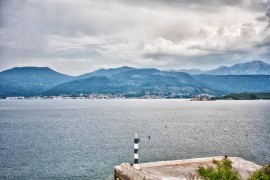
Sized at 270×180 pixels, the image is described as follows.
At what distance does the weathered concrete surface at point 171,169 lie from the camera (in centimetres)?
2222

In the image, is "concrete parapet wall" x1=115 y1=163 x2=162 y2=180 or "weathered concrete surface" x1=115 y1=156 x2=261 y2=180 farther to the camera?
"weathered concrete surface" x1=115 y1=156 x2=261 y2=180

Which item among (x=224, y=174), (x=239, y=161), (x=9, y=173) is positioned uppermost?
(x=224, y=174)

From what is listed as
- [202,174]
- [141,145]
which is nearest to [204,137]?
[141,145]

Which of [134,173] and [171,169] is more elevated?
[134,173]

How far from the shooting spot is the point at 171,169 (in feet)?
81.4

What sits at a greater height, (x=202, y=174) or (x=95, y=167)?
(x=202, y=174)

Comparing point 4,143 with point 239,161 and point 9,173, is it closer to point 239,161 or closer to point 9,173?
point 9,173

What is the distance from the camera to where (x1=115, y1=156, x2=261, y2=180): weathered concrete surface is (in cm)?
2222

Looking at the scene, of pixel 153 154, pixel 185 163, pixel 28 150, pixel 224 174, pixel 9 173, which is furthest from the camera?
pixel 28 150

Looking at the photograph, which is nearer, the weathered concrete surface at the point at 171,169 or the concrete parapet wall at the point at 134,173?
the concrete parapet wall at the point at 134,173

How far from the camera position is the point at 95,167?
35.3 meters

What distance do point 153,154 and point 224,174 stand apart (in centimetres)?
2659

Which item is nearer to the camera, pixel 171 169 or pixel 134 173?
pixel 134 173

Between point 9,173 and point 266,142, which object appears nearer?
point 9,173
